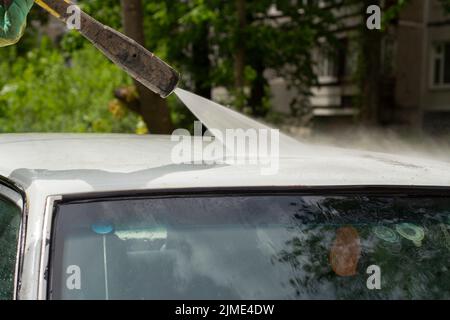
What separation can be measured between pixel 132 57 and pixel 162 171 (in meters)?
0.79

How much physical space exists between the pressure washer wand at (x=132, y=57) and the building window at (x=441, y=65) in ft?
74.7

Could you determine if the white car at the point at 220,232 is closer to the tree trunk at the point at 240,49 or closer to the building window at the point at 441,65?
the tree trunk at the point at 240,49

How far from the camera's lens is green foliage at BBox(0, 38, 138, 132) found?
14602 mm

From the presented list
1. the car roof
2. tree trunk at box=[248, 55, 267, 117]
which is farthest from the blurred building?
the car roof

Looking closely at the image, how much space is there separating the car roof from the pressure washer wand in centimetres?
27

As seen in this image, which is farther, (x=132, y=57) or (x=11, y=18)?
(x=11, y=18)

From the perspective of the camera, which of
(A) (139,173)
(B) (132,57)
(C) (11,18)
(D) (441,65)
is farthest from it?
(D) (441,65)

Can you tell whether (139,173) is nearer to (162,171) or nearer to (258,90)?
(162,171)

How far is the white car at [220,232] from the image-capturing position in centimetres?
216

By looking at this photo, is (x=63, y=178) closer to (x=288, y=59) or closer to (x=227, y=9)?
(x=227, y=9)

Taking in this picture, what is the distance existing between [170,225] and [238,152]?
2.38ft

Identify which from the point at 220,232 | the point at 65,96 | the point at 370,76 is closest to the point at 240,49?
the point at 65,96

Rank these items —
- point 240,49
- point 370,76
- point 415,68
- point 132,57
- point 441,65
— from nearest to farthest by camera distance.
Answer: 1. point 132,57
2. point 240,49
3. point 370,76
4. point 441,65
5. point 415,68

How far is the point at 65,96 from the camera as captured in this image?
52.0 feet
